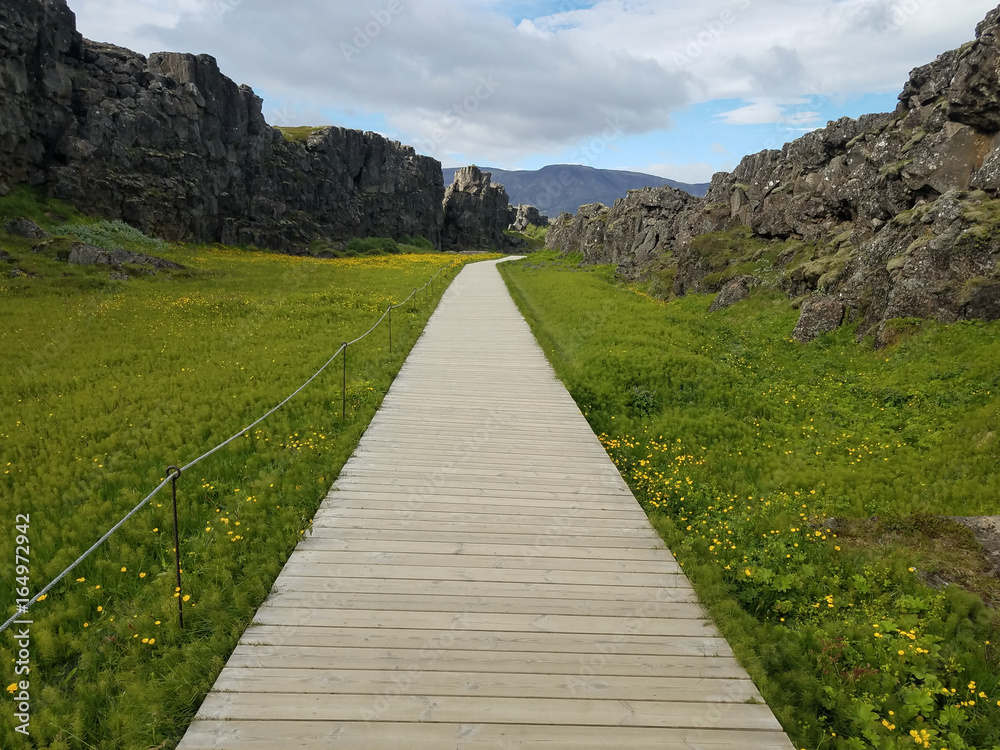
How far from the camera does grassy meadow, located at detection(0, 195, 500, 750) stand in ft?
15.1

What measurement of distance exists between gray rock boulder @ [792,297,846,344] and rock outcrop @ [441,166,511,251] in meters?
124

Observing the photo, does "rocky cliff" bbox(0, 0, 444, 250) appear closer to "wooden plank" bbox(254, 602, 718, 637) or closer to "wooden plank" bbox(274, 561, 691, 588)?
"wooden plank" bbox(274, 561, 691, 588)

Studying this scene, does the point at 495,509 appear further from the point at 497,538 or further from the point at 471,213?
the point at 471,213

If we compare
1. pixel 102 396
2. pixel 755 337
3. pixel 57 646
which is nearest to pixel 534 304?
pixel 755 337

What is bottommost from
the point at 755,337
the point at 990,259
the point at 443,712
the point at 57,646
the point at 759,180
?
the point at 57,646

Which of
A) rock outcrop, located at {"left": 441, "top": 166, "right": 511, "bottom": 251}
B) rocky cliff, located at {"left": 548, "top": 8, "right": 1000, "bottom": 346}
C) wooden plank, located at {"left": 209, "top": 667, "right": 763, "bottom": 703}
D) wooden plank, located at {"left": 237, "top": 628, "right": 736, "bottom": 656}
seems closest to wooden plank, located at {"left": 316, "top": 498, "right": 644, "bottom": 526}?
wooden plank, located at {"left": 237, "top": 628, "right": 736, "bottom": 656}

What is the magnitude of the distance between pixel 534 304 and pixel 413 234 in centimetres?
9560

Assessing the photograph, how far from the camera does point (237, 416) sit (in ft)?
35.5

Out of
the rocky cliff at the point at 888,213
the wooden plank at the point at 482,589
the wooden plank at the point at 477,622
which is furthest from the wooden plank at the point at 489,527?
the rocky cliff at the point at 888,213

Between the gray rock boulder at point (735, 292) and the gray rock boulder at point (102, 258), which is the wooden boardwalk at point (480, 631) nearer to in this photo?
the gray rock boulder at point (735, 292)

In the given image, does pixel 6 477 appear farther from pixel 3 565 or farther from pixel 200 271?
pixel 200 271

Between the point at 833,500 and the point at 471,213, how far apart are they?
139 meters

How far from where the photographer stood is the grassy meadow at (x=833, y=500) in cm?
469

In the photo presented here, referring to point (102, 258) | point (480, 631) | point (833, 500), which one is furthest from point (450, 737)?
point (102, 258)
